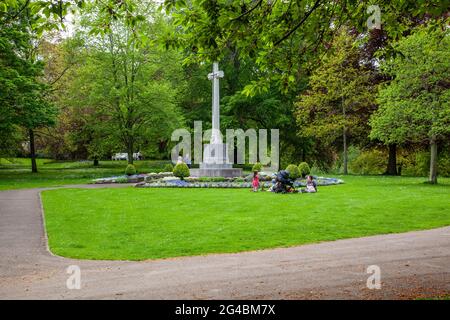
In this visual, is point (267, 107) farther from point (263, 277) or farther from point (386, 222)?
point (263, 277)

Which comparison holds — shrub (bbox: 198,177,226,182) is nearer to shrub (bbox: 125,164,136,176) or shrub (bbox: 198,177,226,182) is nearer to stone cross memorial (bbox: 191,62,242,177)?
stone cross memorial (bbox: 191,62,242,177)

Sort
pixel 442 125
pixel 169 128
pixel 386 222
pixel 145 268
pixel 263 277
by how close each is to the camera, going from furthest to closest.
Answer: pixel 169 128, pixel 442 125, pixel 386 222, pixel 145 268, pixel 263 277

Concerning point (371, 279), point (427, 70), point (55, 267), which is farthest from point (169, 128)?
point (371, 279)

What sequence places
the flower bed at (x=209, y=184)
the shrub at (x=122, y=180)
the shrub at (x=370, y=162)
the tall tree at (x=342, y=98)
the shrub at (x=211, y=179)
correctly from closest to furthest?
the flower bed at (x=209, y=184) < the shrub at (x=211, y=179) < the shrub at (x=122, y=180) < the tall tree at (x=342, y=98) < the shrub at (x=370, y=162)

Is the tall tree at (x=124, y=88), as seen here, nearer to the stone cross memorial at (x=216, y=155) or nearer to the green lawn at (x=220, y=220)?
the stone cross memorial at (x=216, y=155)

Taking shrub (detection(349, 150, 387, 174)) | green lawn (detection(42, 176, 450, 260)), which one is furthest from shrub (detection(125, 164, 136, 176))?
shrub (detection(349, 150, 387, 174))

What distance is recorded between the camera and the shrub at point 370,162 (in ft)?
159

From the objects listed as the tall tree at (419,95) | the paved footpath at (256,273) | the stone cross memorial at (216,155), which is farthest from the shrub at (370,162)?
the paved footpath at (256,273)

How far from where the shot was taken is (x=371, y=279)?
7.27m

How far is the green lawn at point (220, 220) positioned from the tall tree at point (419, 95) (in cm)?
526

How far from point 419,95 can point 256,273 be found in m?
22.7
